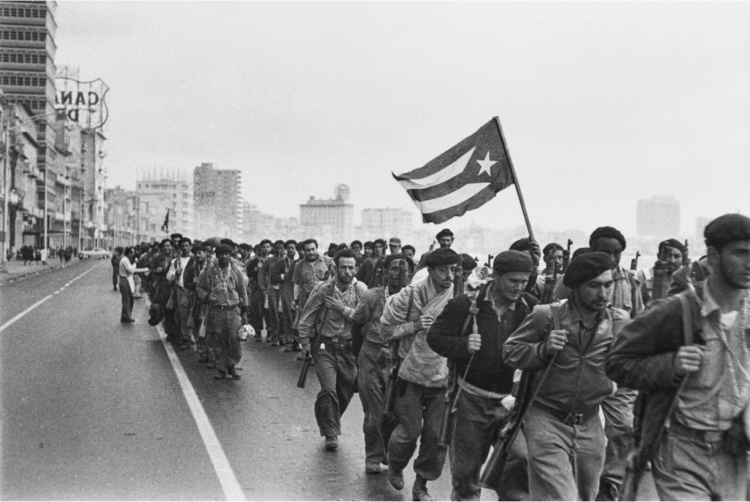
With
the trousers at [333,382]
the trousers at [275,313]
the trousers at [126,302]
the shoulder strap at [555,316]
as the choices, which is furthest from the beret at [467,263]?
the trousers at [126,302]

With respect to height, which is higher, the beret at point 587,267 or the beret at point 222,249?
the beret at point 587,267

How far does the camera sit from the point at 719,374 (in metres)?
3.61

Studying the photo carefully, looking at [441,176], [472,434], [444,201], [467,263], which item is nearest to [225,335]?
[467,263]

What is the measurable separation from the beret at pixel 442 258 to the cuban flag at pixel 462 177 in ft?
5.81

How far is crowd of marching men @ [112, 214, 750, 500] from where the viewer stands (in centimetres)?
360

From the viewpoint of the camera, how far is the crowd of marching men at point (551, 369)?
11.8 ft

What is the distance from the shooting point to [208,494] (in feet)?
20.5

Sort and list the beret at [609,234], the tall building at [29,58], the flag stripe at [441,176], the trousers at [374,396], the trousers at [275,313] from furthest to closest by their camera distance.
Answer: the tall building at [29,58] < the trousers at [275,313] < the flag stripe at [441,176] < the trousers at [374,396] < the beret at [609,234]

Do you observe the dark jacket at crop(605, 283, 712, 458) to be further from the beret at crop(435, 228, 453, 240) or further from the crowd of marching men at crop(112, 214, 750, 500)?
the beret at crop(435, 228, 453, 240)

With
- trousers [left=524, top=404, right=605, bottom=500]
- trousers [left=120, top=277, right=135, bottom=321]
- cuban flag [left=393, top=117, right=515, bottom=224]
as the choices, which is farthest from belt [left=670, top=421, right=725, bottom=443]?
trousers [left=120, top=277, right=135, bottom=321]

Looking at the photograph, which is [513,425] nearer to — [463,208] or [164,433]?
[463,208]

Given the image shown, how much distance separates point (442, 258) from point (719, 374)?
3.01 meters

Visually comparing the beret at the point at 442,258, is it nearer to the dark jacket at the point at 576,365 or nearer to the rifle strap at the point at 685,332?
the dark jacket at the point at 576,365

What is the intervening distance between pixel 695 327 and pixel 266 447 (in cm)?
497
